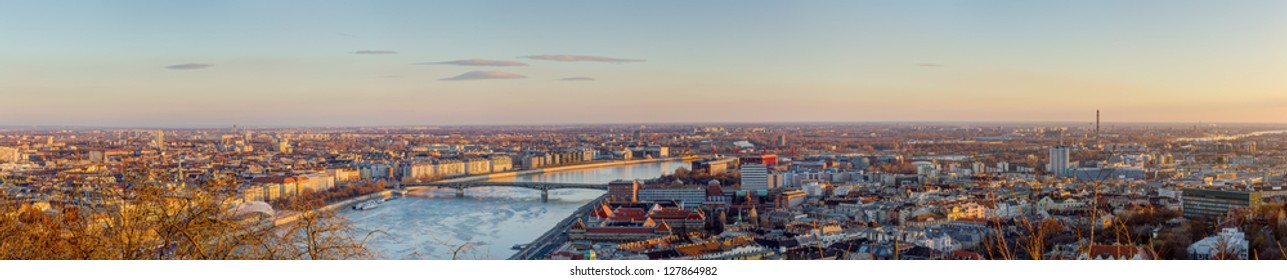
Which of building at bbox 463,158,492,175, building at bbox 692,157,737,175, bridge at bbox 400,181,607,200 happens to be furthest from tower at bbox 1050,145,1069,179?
building at bbox 463,158,492,175

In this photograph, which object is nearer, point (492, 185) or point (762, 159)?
point (492, 185)

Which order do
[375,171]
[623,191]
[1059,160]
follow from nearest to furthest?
[1059,160], [623,191], [375,171]

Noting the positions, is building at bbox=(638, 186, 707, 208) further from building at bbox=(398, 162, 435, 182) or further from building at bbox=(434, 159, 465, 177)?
building at bbox=(434, 159, 465, 177)

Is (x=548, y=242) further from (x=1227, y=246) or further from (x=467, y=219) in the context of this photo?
(x=1227, y=246)

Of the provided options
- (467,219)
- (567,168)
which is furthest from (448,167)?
(467,219)
